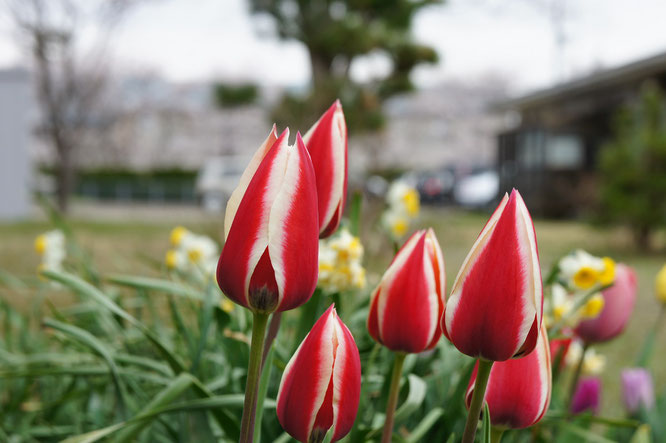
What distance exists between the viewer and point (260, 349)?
643 millimetres

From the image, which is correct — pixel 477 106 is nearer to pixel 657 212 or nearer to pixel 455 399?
pixel 657 212

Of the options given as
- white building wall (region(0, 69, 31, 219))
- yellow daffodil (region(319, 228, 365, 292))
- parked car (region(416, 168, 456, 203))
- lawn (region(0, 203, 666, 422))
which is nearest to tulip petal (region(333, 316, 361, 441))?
yellow daffodil (region(319, 228, 365, 292))

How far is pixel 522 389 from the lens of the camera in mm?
686

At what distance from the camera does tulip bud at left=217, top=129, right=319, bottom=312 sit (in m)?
0.61

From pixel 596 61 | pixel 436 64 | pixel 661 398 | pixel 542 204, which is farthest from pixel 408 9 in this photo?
Answer: pixel 596 61

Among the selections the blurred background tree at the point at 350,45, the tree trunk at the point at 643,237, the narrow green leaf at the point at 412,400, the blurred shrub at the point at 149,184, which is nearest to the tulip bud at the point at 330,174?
the narrow green leaf at the point at 412,400

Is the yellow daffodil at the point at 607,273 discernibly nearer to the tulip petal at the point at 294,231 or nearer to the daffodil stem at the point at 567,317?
the daffodil stem at the point at 567,317

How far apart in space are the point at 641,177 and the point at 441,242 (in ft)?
14.7

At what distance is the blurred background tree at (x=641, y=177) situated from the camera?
1098 cm

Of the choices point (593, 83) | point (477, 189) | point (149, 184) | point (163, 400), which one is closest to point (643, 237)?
point (593, 83)

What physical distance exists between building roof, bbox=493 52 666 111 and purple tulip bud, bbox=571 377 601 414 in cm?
1507

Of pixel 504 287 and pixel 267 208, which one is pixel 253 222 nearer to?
pixel 267 208

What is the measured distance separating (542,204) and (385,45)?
6.71 meters

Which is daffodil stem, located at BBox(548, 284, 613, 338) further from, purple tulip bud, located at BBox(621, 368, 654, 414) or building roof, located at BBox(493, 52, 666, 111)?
building roof, located at BBox(493, 52, 666, 111)
